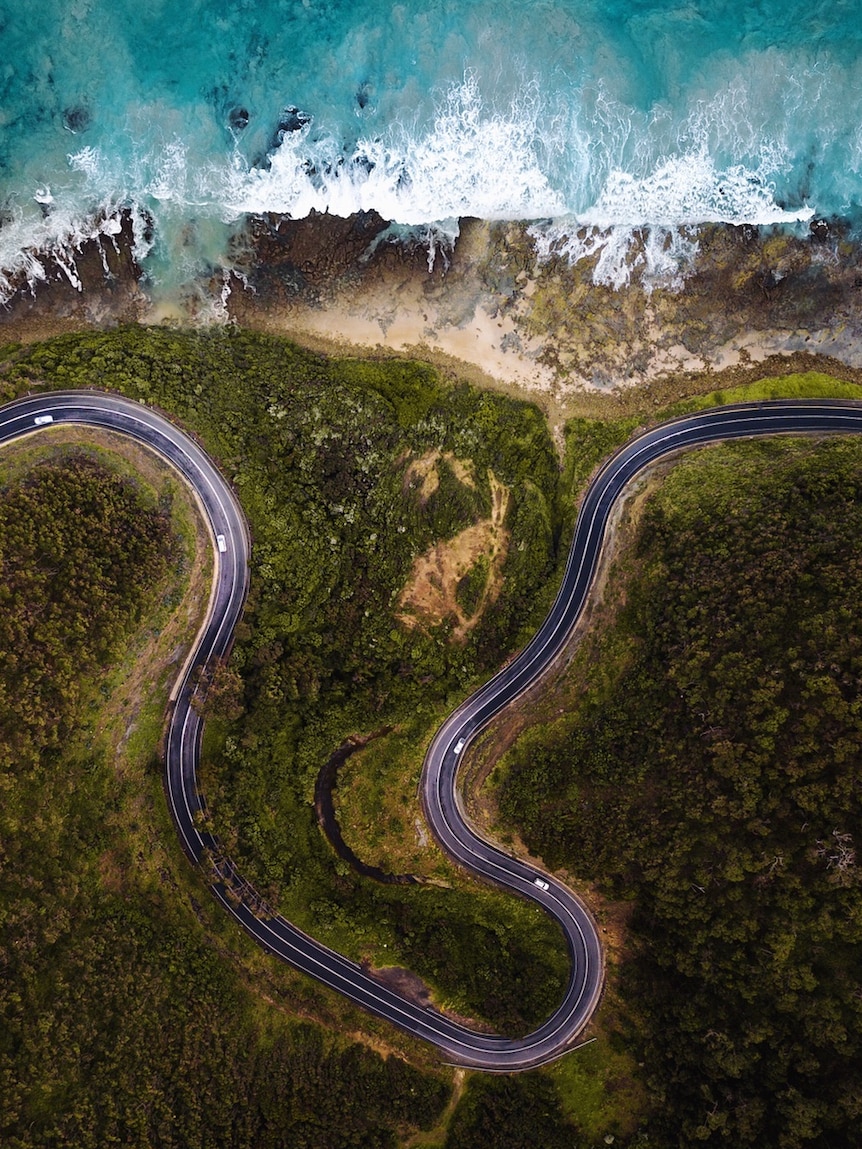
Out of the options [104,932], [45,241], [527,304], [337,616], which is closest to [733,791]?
[337,616]


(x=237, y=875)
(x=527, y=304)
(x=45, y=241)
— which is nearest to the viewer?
(x=237, y=875)

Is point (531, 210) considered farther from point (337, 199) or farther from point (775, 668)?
point (775, 668)

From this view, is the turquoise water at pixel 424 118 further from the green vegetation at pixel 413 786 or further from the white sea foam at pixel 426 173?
the green vegetation at pixel 413 786

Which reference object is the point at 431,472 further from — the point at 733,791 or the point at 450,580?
the point at 733,791

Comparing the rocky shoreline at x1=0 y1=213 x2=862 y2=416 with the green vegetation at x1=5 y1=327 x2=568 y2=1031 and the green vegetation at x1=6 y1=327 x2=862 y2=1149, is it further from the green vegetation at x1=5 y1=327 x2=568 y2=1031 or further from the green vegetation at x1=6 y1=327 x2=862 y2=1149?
the green vegetation at x1=5 y1=327 x2=568 y2=1031

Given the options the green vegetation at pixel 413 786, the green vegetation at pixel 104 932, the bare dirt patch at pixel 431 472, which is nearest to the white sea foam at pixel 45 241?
the green vegetation at pixel 413 786

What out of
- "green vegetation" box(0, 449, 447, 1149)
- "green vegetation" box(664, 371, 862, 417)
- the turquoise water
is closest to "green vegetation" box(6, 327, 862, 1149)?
"green vegetation" box(0, 449, 447, 1149)
